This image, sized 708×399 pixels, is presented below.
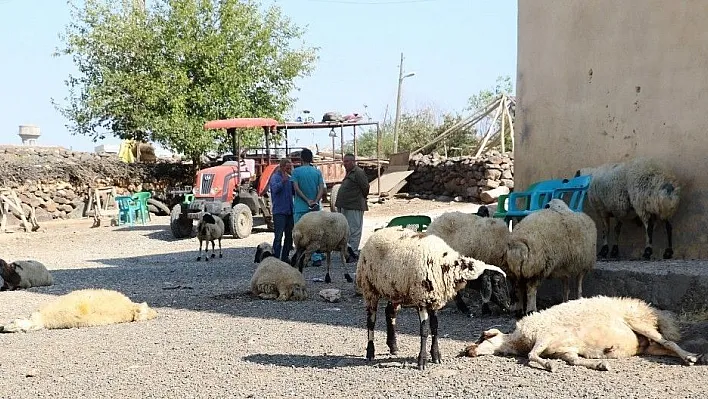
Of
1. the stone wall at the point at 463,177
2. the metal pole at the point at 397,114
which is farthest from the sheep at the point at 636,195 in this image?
the metal pole at the point at 397,114

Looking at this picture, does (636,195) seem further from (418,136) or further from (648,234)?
(418,136)

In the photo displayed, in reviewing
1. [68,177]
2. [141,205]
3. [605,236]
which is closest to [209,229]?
[605,236]

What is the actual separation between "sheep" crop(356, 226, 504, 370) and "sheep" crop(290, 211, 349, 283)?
512 cm

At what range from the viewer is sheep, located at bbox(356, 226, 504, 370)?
612cm

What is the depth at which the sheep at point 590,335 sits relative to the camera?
6223 millimetres

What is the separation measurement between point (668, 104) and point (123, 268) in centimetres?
954

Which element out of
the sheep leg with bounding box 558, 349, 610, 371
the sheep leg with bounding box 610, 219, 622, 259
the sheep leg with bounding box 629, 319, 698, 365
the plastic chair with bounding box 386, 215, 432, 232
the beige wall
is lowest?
the sheep leg with bounding box 558, 349, 610, 371

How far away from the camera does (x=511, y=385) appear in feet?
18.3

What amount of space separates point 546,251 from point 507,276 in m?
0.46

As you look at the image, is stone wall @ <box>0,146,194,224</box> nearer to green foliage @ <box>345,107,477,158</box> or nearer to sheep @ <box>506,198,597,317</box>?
green foliage @ <box>345,107,477,158</box>

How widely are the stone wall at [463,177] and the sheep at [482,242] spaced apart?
17428 mm

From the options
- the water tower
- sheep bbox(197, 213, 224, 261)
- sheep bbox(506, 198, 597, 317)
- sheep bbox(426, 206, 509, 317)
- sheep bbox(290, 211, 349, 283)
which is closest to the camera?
sheep bbox(506, 198, 597, 317)

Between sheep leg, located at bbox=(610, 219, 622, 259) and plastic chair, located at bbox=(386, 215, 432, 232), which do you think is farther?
plastic chair, located at bbox=(386, 215, 432, 232)

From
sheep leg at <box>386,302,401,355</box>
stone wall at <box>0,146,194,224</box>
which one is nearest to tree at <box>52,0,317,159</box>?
stone wall at <box>0,146,194,224</box>
